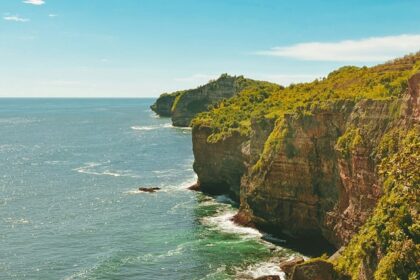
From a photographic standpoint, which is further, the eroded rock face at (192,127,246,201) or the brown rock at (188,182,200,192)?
the brown rock at (188,182,200,192)

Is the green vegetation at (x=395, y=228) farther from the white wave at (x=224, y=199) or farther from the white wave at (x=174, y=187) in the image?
the white wave at (x=174, y=187)

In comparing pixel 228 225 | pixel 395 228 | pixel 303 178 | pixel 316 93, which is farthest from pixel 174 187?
pixel 395 228

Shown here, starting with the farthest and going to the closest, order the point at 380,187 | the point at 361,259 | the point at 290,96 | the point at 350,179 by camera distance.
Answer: the point at 290,96 → the point at 350,179 → the point at 380,187 → the point at 361,259

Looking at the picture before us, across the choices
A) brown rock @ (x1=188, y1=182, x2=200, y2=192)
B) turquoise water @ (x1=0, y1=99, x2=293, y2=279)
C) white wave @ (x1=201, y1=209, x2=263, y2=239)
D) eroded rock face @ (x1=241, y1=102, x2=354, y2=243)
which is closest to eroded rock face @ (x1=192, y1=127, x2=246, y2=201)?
brown rock @ (x1=188, y1=182, x2=200, y2=192)

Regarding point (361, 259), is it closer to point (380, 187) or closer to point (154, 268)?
point (380, 187)

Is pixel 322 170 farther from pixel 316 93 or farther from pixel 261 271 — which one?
pixel 316 93

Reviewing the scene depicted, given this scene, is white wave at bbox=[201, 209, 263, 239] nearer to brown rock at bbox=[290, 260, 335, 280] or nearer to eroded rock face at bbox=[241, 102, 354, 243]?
eroded rock face at bbox=[241, 102, 354, 243]

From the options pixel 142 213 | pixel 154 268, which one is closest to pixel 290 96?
pixel 142 213
